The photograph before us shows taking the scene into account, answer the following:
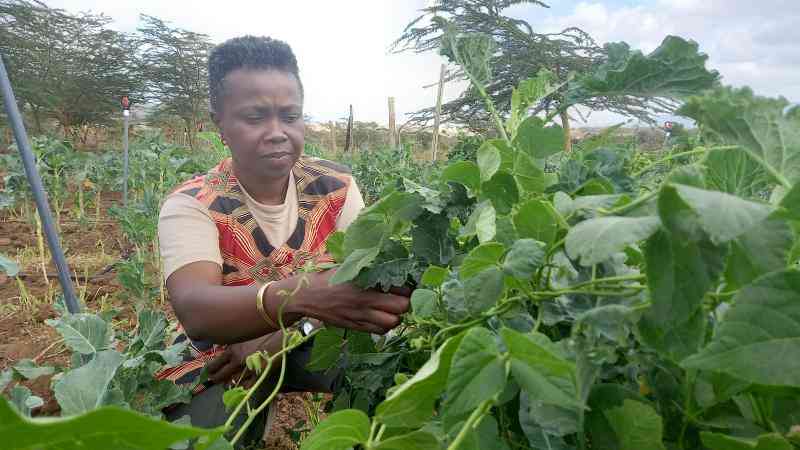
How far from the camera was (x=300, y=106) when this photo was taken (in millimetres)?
1648

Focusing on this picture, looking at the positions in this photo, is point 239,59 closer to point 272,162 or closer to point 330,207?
point 272,162

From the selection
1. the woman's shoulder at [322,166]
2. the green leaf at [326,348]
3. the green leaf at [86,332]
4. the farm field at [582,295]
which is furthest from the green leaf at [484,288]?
the woman's shoulder at [322,166]

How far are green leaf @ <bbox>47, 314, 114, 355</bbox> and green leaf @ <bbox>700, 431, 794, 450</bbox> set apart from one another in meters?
0.84

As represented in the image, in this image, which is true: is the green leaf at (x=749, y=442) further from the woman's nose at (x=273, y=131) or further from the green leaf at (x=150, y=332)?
the woman's nose at (x=273, y=131)

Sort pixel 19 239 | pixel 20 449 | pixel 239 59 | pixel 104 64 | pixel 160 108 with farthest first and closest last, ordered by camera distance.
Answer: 1. pixel 160 108
2. pixel 104 64
3. pixel 19 239
4. pixel 239 59
5. pixel 20 449

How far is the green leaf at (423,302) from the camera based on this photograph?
52cm

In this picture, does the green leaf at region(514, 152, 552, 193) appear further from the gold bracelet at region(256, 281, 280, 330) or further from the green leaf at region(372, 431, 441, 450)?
the gold bracelet at region(256, 281, 280, 330)

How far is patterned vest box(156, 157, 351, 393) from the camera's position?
1602 mm

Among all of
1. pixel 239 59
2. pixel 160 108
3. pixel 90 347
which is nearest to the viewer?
pixel 90 347

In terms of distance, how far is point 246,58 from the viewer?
62.6 inches

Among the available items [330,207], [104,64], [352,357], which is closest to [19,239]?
[330,207]

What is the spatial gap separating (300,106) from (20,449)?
1.43m

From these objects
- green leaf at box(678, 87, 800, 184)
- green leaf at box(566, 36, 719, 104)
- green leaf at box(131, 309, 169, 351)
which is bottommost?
green leaf at box(131, 309, 169, 351)

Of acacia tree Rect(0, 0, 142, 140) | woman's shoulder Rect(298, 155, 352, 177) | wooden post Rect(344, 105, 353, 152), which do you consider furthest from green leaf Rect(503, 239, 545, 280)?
acacia tree Rect(0, 0, 142, 140)
